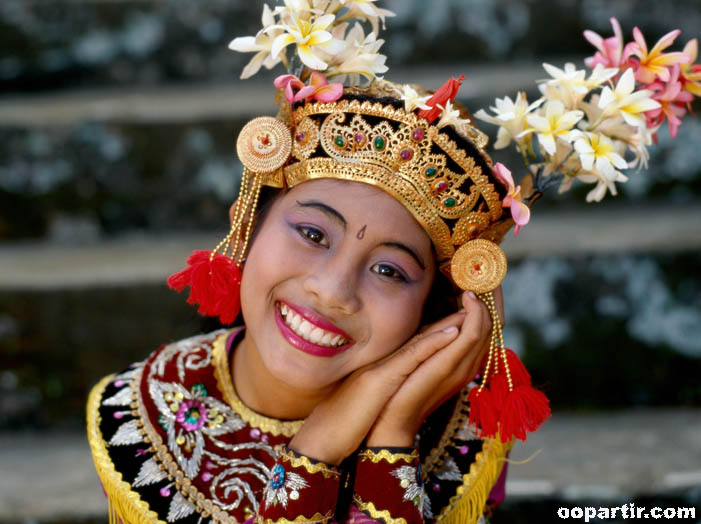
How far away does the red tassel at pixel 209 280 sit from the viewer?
5.08 feet

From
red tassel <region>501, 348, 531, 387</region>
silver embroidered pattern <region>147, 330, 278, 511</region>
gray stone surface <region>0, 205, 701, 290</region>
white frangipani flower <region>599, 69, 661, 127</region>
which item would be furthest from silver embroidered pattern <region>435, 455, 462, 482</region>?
gray stone surface <region>0, 205, 701, 290</region>

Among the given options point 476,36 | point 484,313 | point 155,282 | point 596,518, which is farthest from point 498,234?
point 476,36

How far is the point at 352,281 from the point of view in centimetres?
139

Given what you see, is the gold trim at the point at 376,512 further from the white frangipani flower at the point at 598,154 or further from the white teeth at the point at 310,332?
the white frangipani flower at the point at 598,154

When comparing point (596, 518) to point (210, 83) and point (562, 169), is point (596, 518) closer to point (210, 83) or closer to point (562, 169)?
point (562, 169)

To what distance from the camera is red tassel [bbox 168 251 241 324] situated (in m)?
1.55

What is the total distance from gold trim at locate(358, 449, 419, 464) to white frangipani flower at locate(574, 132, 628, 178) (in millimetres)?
685

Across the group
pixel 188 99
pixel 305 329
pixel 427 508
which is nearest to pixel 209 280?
pixel 305 329

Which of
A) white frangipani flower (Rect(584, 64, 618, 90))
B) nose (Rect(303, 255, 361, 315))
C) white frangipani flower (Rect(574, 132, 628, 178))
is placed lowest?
nose (Rect(303, 255, 361, 315))

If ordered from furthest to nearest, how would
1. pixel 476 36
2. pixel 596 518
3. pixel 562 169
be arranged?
pixel 476 36
pixel 596 518
pixel 562 169

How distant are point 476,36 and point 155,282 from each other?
194 centimetres

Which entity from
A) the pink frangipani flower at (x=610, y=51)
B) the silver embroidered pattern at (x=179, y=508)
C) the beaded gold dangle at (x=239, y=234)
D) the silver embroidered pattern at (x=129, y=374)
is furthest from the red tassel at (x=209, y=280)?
the pink frangipani flower at (x=610, y=51)

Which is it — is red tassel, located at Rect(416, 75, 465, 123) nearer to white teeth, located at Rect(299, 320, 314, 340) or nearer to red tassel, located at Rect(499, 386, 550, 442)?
white teeth, located at Rect(299, 320, 314, 340)

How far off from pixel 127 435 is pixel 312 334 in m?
0.53
